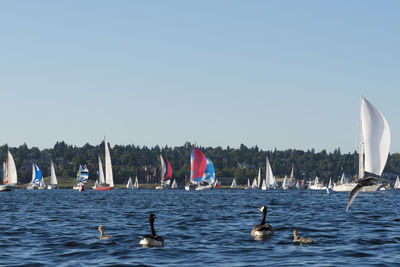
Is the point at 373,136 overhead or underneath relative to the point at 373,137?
overhead

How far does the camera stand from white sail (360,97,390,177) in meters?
79.4

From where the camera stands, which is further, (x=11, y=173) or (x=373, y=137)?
(x=11, y=173)

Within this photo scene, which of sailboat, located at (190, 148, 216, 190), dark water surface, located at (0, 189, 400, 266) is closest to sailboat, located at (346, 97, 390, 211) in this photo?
dark water surface, located at (0, 189, 400, 266)

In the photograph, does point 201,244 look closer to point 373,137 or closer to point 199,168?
point 373,137

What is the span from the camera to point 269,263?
22.1 meters

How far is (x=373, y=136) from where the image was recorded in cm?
8394

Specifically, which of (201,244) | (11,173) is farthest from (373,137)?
(11,173)

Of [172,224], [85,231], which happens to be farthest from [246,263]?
[172,224]

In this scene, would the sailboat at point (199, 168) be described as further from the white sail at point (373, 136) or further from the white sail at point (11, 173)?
the white sail at point (373, 136)

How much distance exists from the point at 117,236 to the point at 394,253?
13.2m

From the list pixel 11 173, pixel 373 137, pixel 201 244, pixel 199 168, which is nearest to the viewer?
pixel 201 244

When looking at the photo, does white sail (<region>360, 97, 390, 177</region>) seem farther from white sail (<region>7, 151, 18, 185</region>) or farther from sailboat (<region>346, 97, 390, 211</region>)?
white sail (<region>7, 151, 18, 185</region>)

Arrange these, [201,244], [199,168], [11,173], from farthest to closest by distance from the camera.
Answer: [199,168], [11,173], [201,244]

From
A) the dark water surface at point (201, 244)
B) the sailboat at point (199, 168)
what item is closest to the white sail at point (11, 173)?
the sailboat at point (199, 168)
